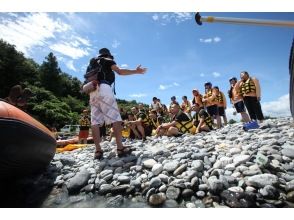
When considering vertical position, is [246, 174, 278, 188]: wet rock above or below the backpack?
below

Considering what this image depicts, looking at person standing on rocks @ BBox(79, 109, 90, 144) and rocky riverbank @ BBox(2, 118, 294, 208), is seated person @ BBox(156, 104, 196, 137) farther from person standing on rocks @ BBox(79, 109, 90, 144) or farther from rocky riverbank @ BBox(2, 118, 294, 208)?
person standing on rocks @ BBox(79, 109, 90, 144)

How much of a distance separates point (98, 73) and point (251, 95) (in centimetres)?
444

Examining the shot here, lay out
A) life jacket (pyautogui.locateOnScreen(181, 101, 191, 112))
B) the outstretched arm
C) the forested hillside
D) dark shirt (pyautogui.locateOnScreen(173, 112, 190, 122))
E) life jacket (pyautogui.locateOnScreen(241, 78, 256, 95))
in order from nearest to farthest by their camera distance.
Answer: the outstretched arm < life jacket (pyautogui.locateOnScreen(241, 78, 256, 95)) < dark shirt (pyautogui.locateOnScreen(173, 112, 190, 122)) < life jacket (pyautogui.locateOnScreen(181, 101, 191, 112)) < the forested hillside

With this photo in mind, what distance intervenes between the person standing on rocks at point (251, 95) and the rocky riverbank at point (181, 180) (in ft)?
8.81

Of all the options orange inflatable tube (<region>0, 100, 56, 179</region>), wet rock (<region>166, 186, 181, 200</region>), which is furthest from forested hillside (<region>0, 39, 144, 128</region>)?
wet rock (<region>166, 186, 181, 200</region>)

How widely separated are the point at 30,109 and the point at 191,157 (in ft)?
89.5

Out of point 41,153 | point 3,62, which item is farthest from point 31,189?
point 3,62

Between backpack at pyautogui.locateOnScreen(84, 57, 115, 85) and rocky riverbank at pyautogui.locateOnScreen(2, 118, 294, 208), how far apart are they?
1232 millimetres

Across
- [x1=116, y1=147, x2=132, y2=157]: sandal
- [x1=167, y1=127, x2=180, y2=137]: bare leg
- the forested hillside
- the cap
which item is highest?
the forested hillside

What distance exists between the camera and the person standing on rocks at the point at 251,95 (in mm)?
6797

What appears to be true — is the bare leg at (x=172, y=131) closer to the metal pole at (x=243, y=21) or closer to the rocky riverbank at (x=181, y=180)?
the rocky riverbank at (x=181, y=180)

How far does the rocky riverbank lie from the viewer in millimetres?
2662

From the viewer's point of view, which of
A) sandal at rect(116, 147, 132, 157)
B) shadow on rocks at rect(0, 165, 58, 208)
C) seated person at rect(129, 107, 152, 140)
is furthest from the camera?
seated person at rect(129, 107, 152, 140)

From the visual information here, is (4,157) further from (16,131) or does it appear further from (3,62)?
(3,62)
